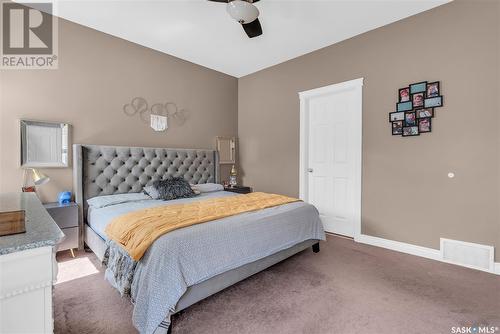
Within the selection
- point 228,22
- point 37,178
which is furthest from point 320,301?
point 228,22

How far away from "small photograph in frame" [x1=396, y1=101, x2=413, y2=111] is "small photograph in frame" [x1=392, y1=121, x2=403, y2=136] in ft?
0.55

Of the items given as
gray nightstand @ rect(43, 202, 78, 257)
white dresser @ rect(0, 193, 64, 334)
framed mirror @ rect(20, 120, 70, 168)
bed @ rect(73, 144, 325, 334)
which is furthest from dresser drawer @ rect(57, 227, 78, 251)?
white dresser @ rect(0, 193, 64, 334)

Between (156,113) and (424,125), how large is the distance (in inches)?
149

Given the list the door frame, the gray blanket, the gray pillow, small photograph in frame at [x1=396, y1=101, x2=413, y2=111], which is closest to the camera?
the gray blanket

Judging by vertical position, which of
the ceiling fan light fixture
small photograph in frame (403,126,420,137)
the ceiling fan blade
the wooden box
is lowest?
the wooden box

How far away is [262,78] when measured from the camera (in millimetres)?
4828

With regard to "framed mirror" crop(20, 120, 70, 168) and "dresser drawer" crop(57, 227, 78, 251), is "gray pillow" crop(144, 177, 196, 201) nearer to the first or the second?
"dresser drawer" crop(57, 227, 78, 251)

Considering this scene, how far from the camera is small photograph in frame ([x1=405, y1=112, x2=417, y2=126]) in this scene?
3031 millimetres

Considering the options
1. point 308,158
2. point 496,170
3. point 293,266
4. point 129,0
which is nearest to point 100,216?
point 293,266

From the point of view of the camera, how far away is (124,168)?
3492 millimetres

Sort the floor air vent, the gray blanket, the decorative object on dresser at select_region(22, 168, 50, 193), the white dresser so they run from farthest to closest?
the decorative object on dresser at select_region(22, 168, 50, 193) → the floor air vent → the gray blanket → the white dresser

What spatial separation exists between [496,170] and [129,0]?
435 centimetres

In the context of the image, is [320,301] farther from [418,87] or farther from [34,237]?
[418,87]

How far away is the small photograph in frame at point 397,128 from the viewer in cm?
315
